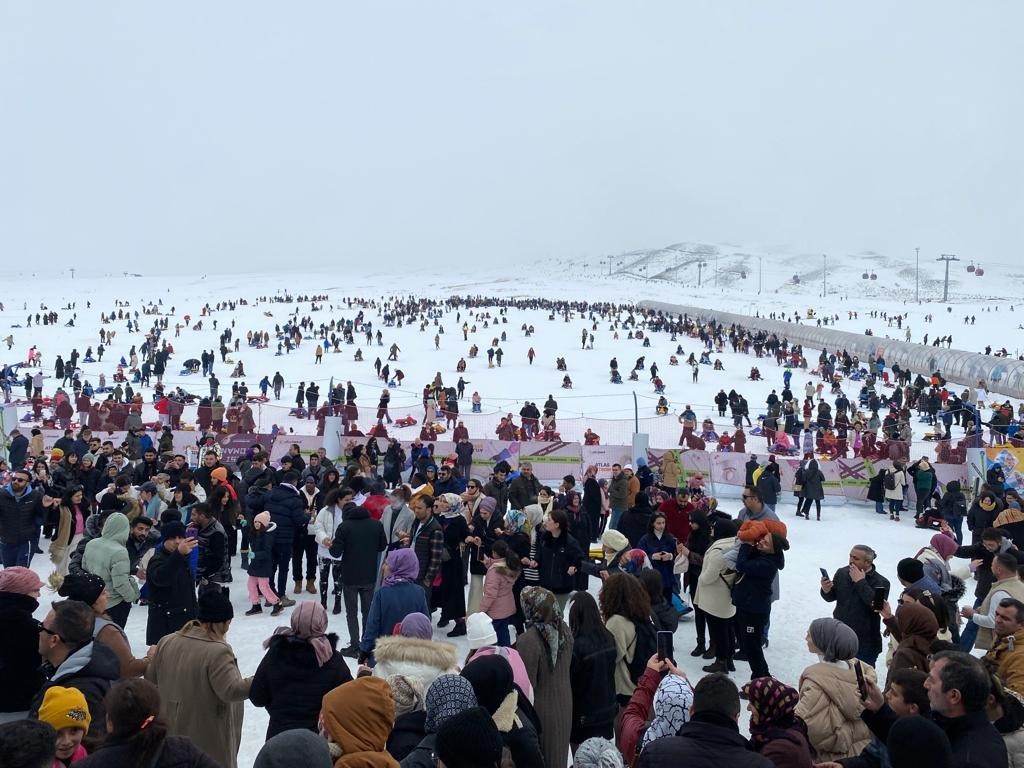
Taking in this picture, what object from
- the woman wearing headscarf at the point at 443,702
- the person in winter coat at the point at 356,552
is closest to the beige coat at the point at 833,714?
the woman wearing headscarf at the point at 443,702

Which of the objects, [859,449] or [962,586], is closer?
[962,586]

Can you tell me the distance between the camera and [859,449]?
53.5ft

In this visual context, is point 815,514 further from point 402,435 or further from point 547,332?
point 547,332

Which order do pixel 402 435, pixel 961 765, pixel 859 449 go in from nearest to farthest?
1. pixel 961 765
2. pixel 859 449
3. pixel 402 435

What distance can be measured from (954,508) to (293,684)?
38.8 ft

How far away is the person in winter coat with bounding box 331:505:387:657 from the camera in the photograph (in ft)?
22.8

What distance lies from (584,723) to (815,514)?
1118cm

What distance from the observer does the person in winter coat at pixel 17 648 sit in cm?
402

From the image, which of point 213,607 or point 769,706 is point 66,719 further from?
point 769,706

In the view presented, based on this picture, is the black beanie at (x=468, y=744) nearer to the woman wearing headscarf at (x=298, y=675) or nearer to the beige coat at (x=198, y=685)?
the woman wearing headscarf at (x=298, y=675)

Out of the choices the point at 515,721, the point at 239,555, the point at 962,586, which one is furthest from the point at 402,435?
the point at 515,721

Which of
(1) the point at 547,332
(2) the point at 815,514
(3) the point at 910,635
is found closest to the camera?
(3) the point at 910,635

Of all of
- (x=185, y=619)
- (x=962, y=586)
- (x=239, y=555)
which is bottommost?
(x=239, y=555)

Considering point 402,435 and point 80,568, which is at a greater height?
point 80,568
